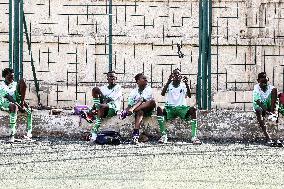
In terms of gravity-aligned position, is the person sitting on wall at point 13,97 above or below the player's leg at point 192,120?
above

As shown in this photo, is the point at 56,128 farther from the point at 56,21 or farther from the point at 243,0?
the point at 243,0

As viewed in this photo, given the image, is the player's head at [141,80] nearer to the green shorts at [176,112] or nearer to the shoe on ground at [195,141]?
the green shorts at [176,112]

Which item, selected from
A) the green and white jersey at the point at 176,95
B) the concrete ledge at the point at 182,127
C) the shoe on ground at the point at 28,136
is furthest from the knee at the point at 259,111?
the shoe on ground at the point at 28,136

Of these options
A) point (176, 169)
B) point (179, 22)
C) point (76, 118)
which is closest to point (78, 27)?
point (179, 22)

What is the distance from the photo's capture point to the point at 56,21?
14.1 metres

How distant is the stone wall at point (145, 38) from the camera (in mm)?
13766

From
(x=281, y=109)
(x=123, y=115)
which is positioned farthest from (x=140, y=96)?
(x=281, y=109)

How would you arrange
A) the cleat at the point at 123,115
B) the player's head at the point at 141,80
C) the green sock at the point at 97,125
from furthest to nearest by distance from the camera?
the player's head at the point at 141,80
the cleat at the point at 123,115
the green sock at the point at 97,125

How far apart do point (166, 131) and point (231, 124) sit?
3.30 ft

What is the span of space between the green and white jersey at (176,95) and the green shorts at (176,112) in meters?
0.14

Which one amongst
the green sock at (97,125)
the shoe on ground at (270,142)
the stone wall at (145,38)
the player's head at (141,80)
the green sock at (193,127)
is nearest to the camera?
the shoe on ground at (270,142)

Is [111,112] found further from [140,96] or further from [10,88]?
[10,88]

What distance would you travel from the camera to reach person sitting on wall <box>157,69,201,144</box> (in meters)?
9.12

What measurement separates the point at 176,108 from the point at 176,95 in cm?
27
